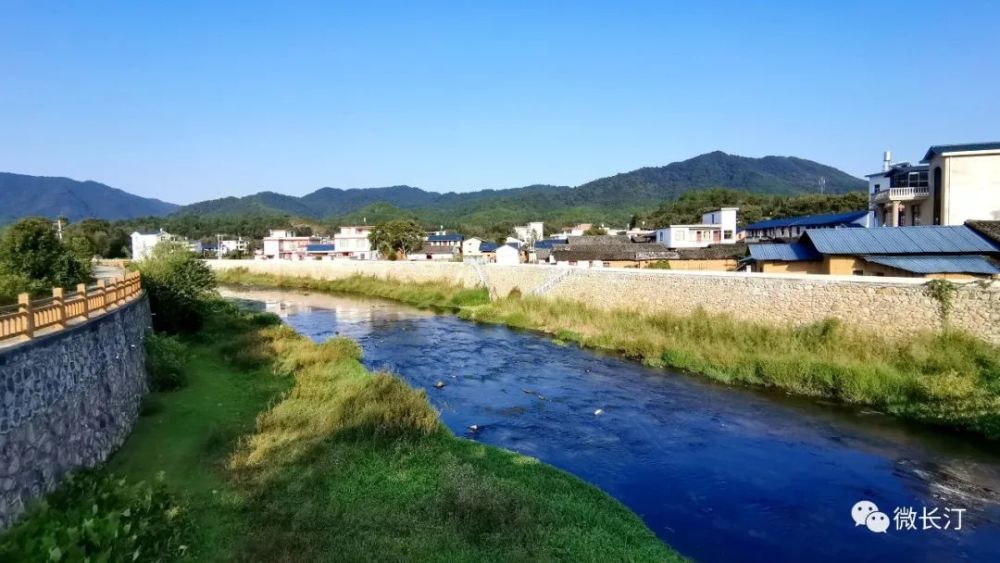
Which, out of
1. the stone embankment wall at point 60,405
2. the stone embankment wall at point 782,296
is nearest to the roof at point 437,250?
the stone embankment wall at point 782,296

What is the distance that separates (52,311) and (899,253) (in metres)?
Answer: 28.7

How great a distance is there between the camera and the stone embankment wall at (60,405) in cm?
799

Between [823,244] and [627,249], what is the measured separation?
24136mm

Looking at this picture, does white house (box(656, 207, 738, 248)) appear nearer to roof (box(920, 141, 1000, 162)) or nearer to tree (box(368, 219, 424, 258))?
roof (box(920, 141, 1000, 162))

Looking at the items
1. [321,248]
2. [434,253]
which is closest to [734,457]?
[434,253]

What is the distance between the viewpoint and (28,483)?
8273 mm

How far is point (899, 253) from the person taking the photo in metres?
25.0

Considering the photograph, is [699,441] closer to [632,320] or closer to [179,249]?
[632,320]

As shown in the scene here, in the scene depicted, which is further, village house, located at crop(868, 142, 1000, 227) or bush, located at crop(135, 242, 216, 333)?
village house, located at crop(868, 142, 1000, 227)

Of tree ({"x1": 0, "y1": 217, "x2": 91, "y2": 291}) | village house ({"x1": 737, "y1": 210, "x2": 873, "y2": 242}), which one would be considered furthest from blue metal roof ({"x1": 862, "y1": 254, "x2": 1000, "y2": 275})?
tree ({"x1": 0, "y1": 217, "x2": 91, "y2": 291})

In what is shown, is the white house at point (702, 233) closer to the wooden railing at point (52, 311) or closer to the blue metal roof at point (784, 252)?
the blue metal roof at point (784, 252)

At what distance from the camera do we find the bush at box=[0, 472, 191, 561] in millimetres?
7426

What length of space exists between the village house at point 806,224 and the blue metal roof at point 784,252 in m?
4.91

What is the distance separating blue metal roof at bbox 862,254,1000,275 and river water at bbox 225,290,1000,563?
9252 mm
